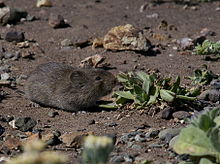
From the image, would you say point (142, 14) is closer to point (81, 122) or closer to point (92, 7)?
point (92, 7)

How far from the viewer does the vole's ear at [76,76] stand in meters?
7.62

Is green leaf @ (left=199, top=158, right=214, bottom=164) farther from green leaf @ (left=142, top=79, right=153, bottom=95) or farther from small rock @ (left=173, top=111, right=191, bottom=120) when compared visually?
green leaf @ (left=142, top=79, right=153, bottom=95)

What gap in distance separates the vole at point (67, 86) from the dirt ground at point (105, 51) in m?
0.19

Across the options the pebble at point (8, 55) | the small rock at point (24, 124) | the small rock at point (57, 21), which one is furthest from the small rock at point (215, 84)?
the small rock at point (57, 21)

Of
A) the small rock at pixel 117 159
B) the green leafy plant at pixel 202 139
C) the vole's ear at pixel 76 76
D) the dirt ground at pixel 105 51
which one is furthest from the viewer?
the vole's ear at pixel 76 76

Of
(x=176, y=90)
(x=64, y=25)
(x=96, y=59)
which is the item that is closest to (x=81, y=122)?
(x=176, y=90)

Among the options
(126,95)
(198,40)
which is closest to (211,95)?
(126,95)

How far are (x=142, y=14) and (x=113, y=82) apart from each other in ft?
12.6

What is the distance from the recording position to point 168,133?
5449mm

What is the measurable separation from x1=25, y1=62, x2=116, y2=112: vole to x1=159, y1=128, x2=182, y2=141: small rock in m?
2.09

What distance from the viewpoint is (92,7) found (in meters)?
11.4

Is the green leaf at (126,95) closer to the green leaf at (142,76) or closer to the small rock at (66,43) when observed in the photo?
the green leaf at (142,76)

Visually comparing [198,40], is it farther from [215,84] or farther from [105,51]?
[215,84]

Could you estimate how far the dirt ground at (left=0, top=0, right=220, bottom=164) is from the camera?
6293 millimetres
